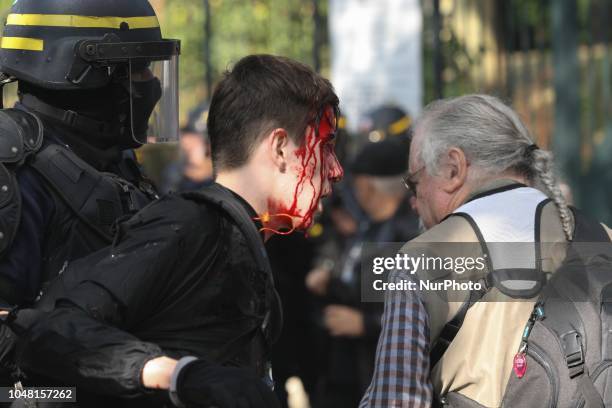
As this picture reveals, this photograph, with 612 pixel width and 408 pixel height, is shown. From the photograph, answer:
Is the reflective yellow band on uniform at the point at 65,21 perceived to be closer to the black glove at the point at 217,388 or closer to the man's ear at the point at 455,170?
the man's ear at the point at 455,170

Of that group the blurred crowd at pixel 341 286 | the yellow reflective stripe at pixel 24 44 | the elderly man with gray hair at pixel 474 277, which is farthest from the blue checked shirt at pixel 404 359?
the blurred crowd at pixel 341 286

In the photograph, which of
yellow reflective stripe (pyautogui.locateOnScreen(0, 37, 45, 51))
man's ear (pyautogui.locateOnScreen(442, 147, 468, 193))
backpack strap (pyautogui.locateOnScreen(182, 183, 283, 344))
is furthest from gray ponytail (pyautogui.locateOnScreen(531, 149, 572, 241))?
yellow reflective stripe (pyautogui.locateOnScreen(0, 37, 45, 51))

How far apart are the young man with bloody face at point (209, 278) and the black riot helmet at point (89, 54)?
43 centimetres

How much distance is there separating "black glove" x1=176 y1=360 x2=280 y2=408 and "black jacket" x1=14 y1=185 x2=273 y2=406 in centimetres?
9

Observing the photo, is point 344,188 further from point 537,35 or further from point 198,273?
point 198,273

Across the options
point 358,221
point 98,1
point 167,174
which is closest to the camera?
point 98,1

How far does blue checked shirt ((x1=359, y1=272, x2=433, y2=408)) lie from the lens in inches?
105

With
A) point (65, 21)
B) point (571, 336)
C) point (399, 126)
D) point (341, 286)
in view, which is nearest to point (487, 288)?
point (571, 336)

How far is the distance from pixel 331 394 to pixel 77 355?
Answer: 4225 millimetres

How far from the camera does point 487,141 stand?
2.95m

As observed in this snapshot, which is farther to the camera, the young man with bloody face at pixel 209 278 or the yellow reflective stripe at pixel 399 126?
the yellow reflective stripe at pixel 399 126

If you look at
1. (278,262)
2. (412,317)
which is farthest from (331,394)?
(412,317)

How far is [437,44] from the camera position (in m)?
6.91

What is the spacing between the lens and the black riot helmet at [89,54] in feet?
9.61
